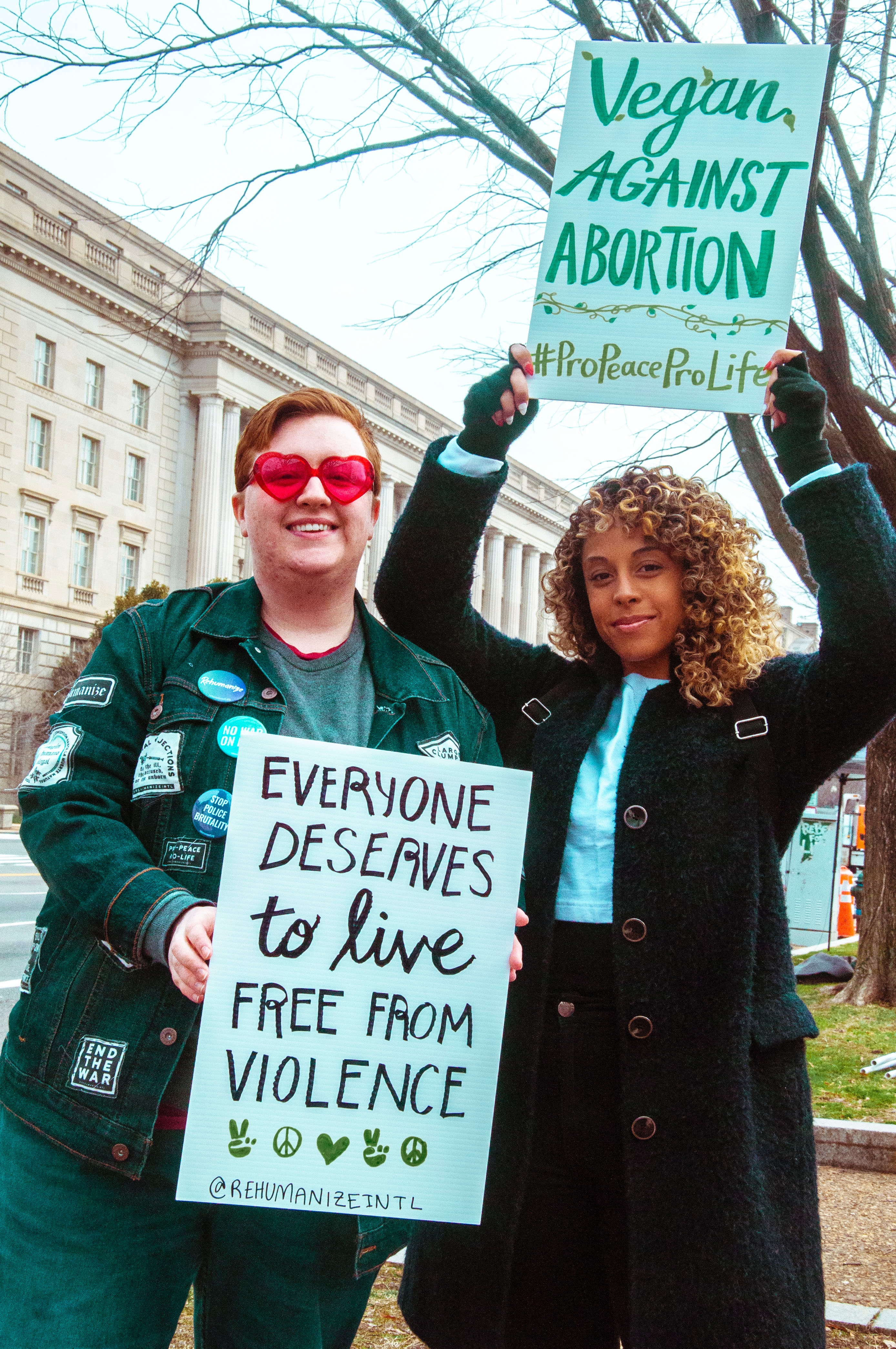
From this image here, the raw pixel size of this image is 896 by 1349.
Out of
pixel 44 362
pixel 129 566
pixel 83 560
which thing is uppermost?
pixel 44 362

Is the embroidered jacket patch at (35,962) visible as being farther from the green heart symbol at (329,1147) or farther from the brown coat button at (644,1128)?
the brown coat button at (644,1128)

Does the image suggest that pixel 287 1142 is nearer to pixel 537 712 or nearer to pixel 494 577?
pixel 537 712

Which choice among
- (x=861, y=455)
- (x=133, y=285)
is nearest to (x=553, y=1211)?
(x=861, y=455)

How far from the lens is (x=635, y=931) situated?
7.05 ft

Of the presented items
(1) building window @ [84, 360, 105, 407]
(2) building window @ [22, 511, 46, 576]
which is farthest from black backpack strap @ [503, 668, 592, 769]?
(1) building window @ [84, 360, 105, 407]

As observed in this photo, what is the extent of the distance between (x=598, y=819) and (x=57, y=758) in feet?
3.10

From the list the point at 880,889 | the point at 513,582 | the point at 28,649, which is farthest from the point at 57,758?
the point at 513,582

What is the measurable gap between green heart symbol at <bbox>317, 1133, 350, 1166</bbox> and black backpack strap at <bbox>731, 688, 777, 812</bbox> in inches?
36.5

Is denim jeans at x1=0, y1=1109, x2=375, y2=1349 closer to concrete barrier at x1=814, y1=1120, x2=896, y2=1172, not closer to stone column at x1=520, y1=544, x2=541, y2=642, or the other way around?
concrete barrier at x1=814, y1=1120, x2=896, y2=1172

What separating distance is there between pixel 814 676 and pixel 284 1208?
1.28 meters

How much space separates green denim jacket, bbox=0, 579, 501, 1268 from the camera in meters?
1.84

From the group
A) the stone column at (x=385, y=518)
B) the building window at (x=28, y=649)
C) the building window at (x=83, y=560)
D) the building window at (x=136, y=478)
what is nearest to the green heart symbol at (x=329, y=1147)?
the building window at (x=28, y=649)

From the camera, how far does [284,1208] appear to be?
1901 mm

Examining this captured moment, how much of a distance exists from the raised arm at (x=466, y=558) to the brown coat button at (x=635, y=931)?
55 centimetres
